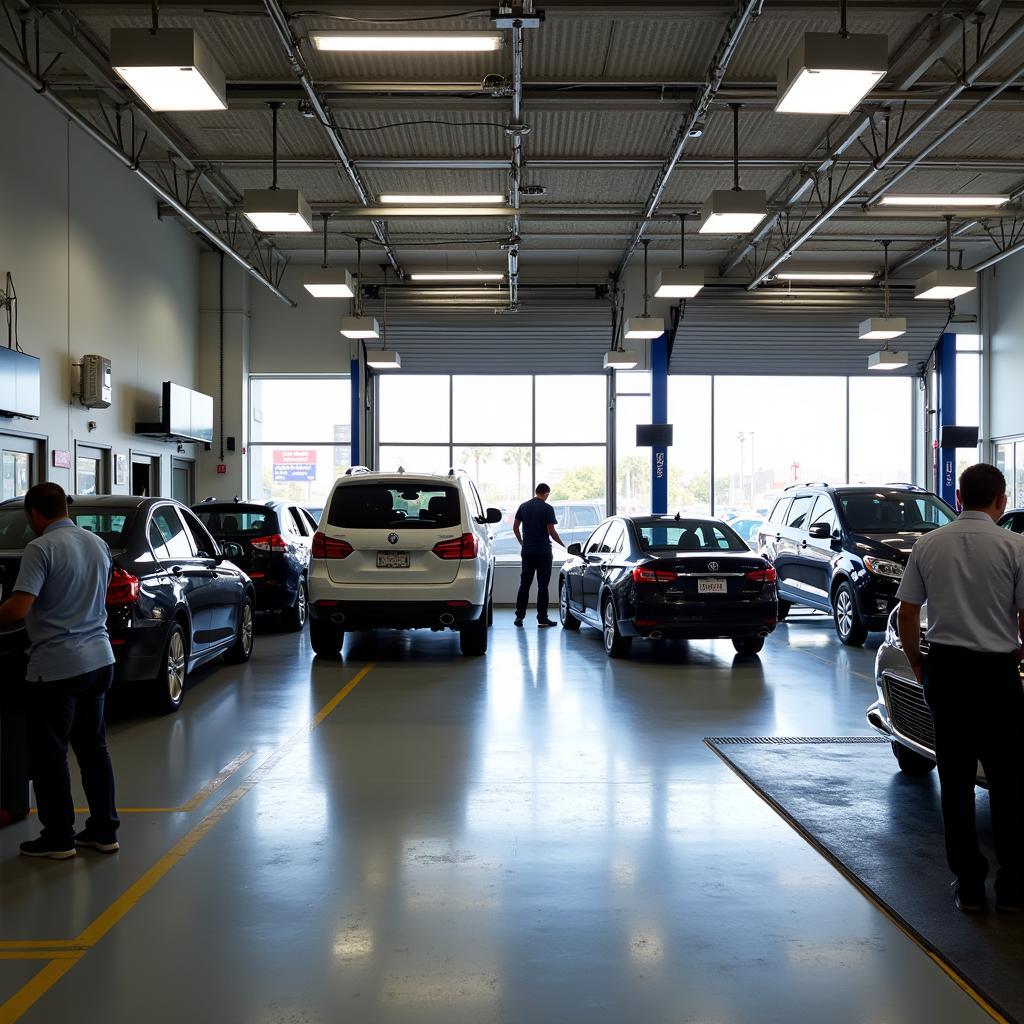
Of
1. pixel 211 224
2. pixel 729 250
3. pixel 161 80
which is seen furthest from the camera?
pixel 729 250

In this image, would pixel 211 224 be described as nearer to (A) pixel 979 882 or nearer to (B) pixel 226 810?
(B) pixel 226 810

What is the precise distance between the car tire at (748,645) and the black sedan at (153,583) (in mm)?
5399

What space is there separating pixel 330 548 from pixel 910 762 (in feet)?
18.8

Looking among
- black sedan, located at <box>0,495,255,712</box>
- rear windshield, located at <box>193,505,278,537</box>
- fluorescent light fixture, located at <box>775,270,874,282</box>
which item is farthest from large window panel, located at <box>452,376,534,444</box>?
black sedan, located at <box>0,495,255,712</box>

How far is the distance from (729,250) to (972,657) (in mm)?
17402

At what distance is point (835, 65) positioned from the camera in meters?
7.66

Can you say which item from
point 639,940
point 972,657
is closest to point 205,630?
point 639,940

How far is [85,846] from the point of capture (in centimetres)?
460

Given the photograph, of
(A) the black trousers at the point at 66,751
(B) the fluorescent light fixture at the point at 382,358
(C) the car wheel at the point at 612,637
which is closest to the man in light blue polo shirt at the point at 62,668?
(A) the black trousers at the point at 66,751

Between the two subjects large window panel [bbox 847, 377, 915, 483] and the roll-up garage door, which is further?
large window panel [bbox 847, 377, 915, 483]

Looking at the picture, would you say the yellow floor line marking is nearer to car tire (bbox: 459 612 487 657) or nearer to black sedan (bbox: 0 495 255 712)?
black sedan (bbox: 0 495 255 712)

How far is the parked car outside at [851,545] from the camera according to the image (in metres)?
11.3

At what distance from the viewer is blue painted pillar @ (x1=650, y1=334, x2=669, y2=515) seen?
20.7m

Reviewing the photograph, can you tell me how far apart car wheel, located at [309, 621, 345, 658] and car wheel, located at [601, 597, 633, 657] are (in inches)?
111
